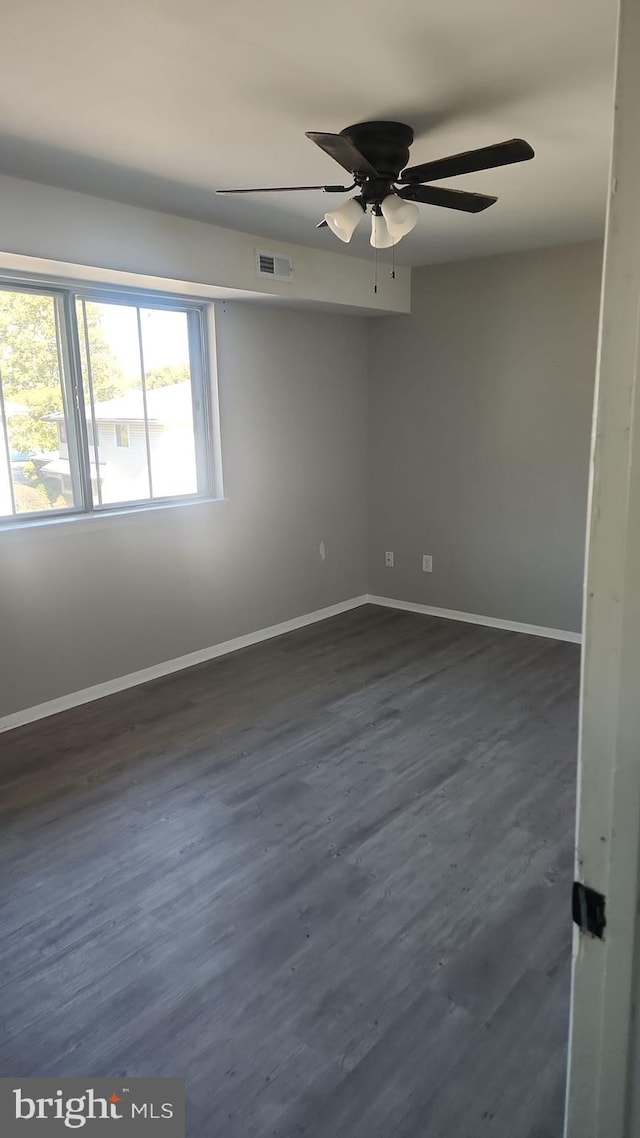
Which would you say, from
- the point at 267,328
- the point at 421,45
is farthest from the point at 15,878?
the point at 267,328

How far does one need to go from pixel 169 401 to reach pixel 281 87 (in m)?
2.24

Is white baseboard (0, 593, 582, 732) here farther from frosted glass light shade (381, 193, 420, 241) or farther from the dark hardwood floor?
frosted glass light shade (381, 193, 420, 241)

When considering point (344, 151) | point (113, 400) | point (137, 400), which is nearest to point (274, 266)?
point (137, 400)

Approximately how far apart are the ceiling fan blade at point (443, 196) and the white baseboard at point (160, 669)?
2.83 m

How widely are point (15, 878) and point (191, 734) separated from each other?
1152 millimetres

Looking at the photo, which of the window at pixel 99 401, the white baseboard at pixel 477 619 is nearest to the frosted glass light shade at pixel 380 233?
the window at pixel 99 401

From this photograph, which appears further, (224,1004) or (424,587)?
(424,587)

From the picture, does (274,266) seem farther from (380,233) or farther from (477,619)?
(477,619)

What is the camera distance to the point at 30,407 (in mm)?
3482

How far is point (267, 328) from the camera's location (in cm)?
457

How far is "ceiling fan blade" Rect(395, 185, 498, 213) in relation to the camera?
2467mm

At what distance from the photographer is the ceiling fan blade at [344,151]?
2037mm

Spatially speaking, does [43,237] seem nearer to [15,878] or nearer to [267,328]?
[267,328]

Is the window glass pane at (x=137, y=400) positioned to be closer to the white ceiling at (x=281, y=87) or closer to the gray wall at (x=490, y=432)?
the white ceiling at (x=281, y=87)
